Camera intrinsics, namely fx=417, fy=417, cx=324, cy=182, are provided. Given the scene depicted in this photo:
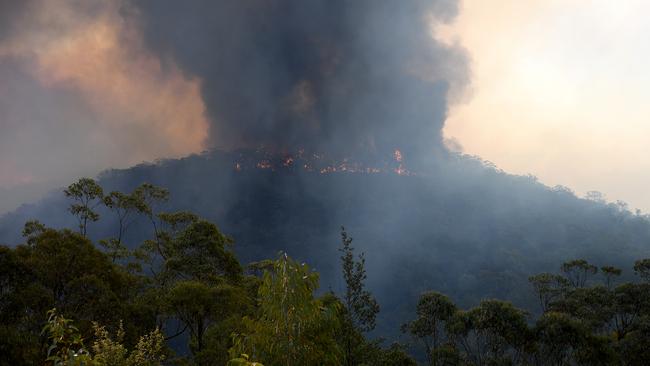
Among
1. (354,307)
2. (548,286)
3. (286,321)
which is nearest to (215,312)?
(354,307)

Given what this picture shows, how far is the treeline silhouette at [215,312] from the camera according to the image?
33.0 ft

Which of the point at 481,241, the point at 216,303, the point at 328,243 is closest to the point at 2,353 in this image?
the point at 216,303

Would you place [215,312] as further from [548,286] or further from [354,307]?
[548,286]

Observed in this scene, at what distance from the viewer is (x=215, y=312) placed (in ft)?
88.4

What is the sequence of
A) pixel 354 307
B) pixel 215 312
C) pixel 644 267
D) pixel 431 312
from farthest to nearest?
pixel 644 267
pixel 431 312
pixel 215 312
pixel 354 307

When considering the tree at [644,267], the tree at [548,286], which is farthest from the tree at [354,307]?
the tree at [644,267]

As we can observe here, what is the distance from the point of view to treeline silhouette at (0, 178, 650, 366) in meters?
10.0

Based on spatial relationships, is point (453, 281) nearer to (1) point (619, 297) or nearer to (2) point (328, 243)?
(2) point (328, 243)

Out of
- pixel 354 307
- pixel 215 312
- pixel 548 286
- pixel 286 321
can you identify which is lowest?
pixel 286 321

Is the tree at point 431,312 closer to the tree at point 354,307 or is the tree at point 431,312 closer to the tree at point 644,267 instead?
the tree at point 354,307

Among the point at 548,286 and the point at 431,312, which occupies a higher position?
the point at 548,286

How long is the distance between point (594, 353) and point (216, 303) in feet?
91.0

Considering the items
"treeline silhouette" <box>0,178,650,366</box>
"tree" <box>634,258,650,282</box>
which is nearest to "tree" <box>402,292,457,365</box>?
"treeline silhouette" <box>0,178,650,366</box>

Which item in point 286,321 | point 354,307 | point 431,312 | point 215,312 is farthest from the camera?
point 431,312
